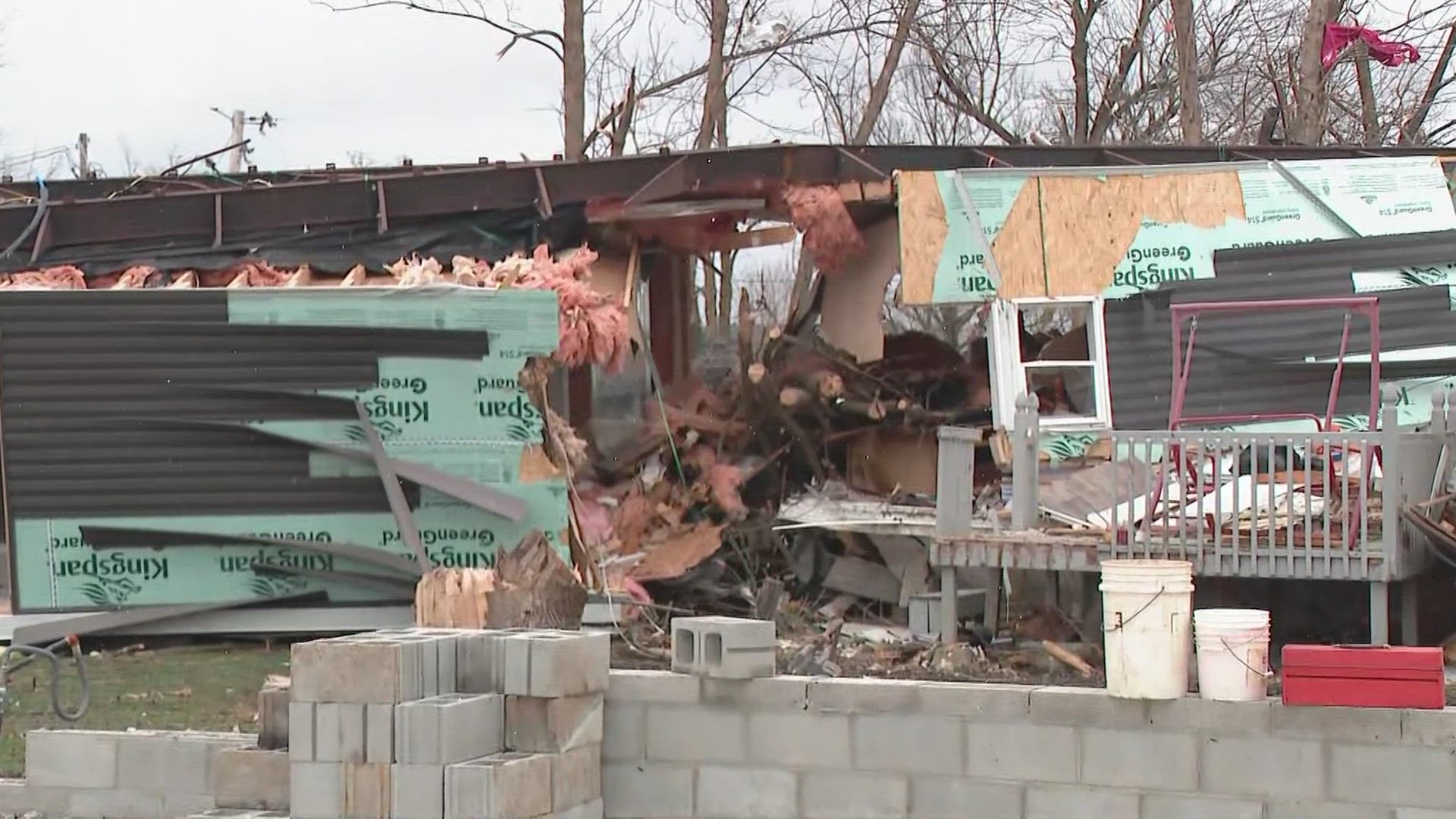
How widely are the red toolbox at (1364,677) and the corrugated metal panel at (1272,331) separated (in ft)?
23.4

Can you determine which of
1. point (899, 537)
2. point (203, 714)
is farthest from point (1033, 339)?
point (203, 714)

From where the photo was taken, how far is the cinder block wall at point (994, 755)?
713cm

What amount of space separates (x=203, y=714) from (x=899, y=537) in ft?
21.6

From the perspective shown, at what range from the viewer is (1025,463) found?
1187 cm

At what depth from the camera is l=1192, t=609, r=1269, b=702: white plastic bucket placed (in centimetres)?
732

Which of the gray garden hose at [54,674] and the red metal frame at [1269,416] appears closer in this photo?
the gray garden hose at [54,674]

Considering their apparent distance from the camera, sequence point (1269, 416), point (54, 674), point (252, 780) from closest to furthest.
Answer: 1. point (252, 780)
2. point (54, 674)
3. point (1269, 416)

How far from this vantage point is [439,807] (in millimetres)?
7246

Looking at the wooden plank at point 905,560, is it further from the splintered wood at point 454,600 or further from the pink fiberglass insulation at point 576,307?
the splintered wood at point 454,600

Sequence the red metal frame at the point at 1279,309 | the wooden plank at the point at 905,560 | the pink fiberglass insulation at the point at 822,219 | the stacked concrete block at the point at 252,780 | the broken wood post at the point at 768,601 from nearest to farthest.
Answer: the stacked concrete block at the point at 252,780 < the red metal frame at the point at 1279,309 < the broken wood post at the point at 768,601 < the wooden plank at the point at 905,560 < the pink fiberglass insulation at the point at 822,219

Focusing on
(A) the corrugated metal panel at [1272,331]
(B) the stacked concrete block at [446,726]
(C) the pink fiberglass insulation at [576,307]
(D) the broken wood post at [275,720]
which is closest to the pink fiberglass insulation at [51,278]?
(C) the pink fiberglass insulation at [576,307]

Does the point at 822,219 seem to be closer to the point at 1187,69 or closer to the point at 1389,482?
the point at 1389,482

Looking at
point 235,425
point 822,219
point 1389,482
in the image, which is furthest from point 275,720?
point 822,219

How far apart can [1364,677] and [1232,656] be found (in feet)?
1.85
